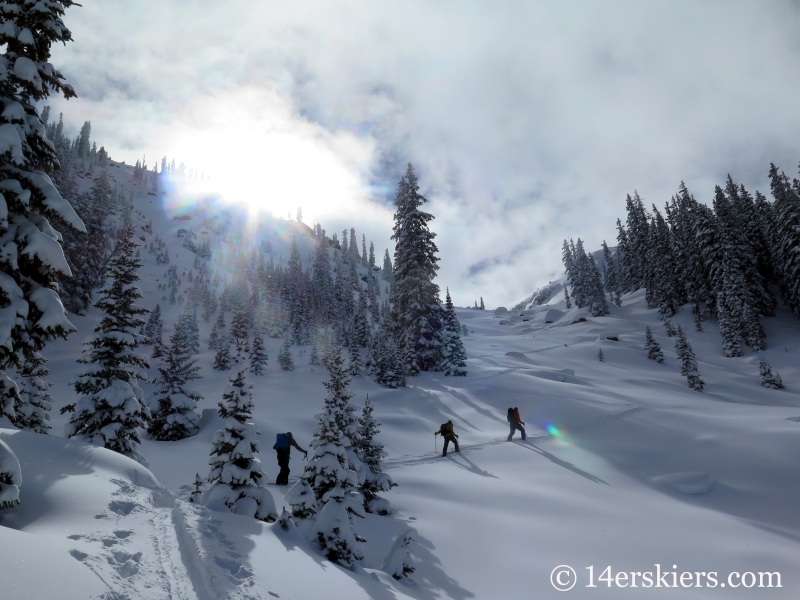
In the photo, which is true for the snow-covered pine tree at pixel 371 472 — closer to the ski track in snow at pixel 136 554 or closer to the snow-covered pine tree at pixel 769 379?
the ski track in snow at pixel 136 554

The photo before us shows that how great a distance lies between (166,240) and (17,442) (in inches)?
5566

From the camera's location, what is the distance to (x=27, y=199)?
6.58m

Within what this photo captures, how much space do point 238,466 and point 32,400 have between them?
35.0 feet

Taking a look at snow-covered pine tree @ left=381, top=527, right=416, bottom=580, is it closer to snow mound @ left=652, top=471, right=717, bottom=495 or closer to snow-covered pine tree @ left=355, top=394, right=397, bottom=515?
snow-covered pine tree @ left=355, top=394, right=397, bottom=515

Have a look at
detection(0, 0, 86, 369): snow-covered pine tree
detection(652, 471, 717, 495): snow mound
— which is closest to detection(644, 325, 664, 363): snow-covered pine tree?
detection(652, 471, 717, 495): snow mound

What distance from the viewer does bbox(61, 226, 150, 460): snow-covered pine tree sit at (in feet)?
37.5

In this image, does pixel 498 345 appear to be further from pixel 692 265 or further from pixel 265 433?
pixel 265 433

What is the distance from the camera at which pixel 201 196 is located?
193 m

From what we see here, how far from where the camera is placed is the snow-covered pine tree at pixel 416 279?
31156 millimetres

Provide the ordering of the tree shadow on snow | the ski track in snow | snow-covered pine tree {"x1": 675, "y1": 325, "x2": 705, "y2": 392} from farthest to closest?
snow-covered pine tree {"x1": 675, "y1": 325, "x2": 705, "y2": 392} < the tree shadow on snow < the ski track in snow

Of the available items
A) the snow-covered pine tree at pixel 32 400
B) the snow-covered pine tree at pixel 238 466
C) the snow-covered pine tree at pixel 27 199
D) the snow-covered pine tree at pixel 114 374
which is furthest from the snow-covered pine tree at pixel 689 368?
the snow-covered pine tree at pixel 32 400

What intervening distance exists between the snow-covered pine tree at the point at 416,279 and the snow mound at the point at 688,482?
2037 centimetres

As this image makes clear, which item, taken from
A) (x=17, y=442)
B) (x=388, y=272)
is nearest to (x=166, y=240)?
(x=388, y=272)

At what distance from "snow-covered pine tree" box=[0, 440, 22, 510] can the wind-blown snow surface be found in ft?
0.62
